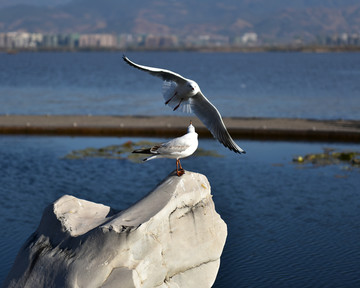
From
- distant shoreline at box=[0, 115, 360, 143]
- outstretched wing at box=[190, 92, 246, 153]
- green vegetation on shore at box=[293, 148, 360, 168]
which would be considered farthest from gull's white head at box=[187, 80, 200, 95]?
distant shoreline at box=[0, 115, 360, 143]

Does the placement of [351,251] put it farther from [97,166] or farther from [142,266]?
[97,166]

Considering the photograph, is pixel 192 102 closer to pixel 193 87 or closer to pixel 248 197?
pixel 193 87

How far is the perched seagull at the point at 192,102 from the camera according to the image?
12336mm

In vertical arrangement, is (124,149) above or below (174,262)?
below

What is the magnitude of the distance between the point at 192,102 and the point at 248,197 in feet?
34.8

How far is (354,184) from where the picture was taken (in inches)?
966

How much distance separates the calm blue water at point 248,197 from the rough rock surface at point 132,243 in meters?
3.52

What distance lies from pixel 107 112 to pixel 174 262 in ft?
130

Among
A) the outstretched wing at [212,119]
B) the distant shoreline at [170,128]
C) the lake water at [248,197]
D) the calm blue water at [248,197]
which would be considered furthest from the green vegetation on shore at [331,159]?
the outstretched wing at [212,119]

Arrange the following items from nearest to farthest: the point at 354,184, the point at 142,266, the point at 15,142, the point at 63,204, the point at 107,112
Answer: the point at 142,266 → the point at 63,204 → the point at 354,184 → the point at 15,142 → the point at 107,112

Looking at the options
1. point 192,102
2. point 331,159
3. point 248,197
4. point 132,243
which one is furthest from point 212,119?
point 331,159

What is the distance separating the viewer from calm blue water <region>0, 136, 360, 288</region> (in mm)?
16292

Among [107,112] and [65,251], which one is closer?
[65,251]

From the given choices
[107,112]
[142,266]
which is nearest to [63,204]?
[142,266]
